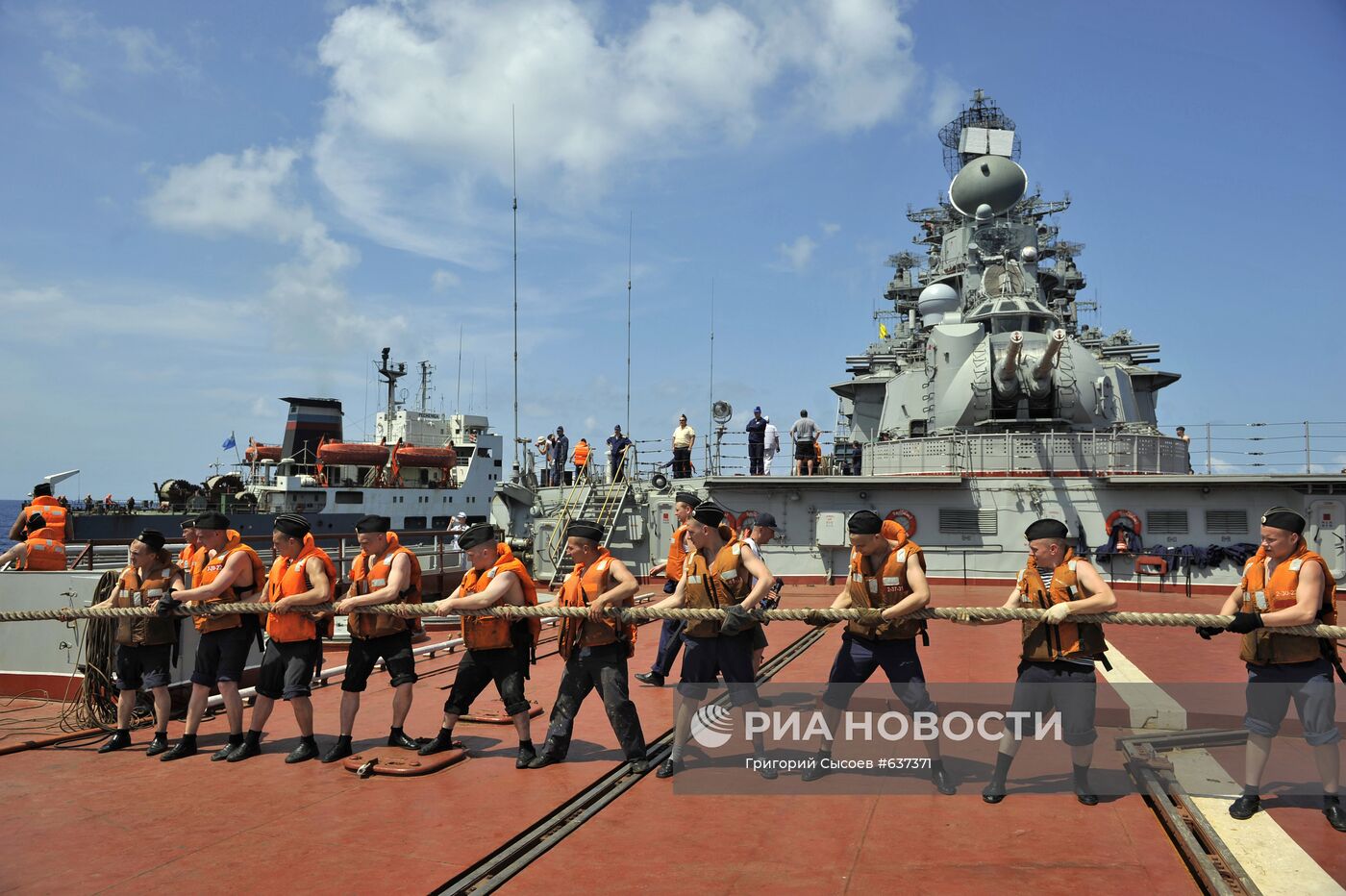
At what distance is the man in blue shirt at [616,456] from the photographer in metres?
23.0

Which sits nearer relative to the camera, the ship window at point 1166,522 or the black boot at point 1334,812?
the black boot at point 1334,812

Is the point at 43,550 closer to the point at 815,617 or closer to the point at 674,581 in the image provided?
the point at 674,581

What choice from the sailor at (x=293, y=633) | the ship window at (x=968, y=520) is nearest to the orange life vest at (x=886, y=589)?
the sailor at (x=293, y=633)

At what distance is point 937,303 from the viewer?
29984mm

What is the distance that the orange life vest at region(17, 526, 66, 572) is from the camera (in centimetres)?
986

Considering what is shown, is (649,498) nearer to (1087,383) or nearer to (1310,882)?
(1087,383)

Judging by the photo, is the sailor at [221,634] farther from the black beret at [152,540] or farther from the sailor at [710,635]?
the sailor at [710,635]

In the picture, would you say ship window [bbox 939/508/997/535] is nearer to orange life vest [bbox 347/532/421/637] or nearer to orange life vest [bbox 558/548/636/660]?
orange life vest [bbox 558/548/636/660]

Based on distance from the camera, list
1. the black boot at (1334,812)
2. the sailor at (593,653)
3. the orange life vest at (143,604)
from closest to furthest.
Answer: the black boot at (1334,812), the sailor at (593,653), the orange life vest at (143,604)

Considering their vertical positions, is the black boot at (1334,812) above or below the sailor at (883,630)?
below

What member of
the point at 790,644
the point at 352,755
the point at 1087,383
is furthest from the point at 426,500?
the point at 352,755

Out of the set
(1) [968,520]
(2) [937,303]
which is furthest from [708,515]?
(2) [937,303]

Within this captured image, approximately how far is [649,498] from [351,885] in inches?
703

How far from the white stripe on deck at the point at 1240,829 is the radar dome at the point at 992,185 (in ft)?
93.1
